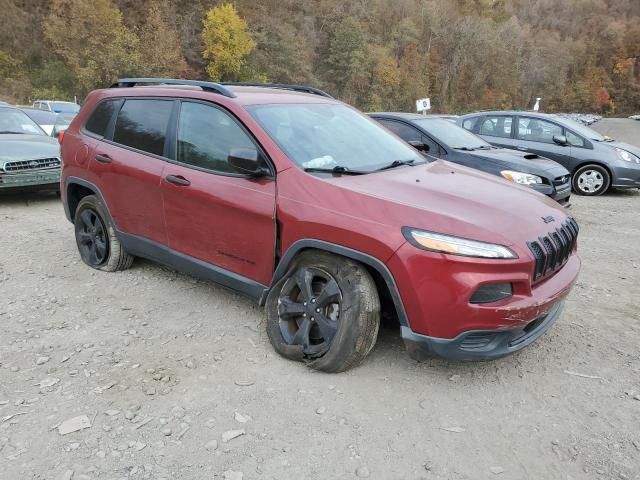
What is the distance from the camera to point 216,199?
11.6ft

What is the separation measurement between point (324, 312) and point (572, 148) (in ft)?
28.4

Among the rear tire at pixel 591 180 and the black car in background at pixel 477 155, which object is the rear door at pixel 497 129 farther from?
the black car in background at pixel 477 155

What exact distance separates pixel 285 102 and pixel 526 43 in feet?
335

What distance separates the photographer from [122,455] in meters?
2.47

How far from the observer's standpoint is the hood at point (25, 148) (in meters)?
7.30

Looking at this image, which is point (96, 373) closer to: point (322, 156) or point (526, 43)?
point (322, 156)

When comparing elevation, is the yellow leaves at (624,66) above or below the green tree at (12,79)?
above

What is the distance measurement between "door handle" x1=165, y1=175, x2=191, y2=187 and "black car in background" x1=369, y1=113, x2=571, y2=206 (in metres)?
3.85

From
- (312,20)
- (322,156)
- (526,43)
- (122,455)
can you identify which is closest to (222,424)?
(122,455)

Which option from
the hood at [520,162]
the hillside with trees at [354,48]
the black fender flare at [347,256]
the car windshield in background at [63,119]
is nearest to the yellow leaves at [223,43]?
the hillside with trees at [354,48]

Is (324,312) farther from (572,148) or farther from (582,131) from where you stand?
(582,131)

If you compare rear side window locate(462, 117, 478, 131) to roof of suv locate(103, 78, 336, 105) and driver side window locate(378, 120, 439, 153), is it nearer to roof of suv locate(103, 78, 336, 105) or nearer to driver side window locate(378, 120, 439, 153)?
driver side window locate(378, 120, 439, 153)

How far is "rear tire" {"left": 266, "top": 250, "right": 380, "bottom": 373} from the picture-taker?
2.95 meters

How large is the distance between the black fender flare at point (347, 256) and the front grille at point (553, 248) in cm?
78
